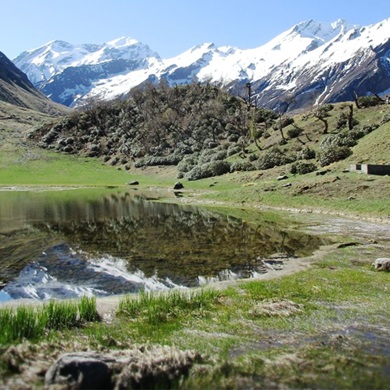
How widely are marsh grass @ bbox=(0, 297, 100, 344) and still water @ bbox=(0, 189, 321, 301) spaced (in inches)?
168

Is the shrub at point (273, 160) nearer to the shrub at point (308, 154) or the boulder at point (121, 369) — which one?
the shrub at point (308, 154)

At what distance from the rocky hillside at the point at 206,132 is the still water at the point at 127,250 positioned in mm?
26764

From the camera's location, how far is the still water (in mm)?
17047

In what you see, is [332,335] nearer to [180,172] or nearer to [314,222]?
[314,222]

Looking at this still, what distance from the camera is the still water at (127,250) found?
17.0m

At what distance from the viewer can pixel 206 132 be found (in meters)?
116

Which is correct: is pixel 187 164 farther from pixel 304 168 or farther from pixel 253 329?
pixel 253 329

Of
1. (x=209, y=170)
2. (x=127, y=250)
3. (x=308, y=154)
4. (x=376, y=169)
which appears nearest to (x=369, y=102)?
(x=308, y=154)

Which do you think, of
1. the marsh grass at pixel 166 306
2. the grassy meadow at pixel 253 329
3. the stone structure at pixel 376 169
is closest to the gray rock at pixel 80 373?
the grassy meadow at pixel 253 329

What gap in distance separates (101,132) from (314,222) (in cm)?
12165

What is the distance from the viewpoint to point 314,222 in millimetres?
32344

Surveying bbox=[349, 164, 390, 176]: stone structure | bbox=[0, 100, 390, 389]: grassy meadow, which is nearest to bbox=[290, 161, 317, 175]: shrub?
bbox=[349, 164, 390, 176]: stone structure

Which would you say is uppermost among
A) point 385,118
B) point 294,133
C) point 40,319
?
point 385,118

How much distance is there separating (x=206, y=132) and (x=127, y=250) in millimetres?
94992
